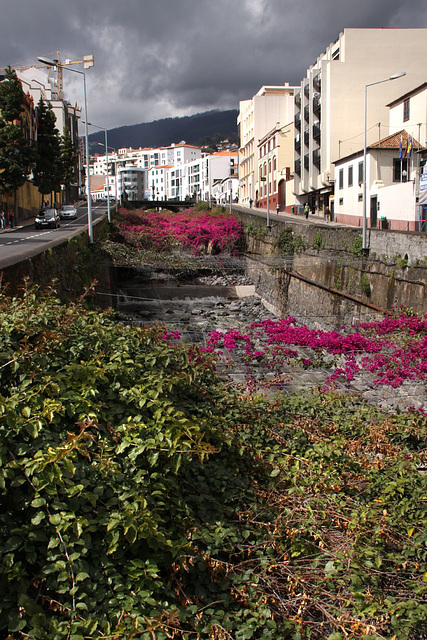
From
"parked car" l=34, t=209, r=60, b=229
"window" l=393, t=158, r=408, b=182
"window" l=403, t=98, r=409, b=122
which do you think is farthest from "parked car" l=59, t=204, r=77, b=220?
"window" l=403, t=98, r=409, b=122

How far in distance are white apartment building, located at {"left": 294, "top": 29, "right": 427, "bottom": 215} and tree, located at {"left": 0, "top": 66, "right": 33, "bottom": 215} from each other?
23441 millimetres

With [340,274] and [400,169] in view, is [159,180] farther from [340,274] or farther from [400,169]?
[340,274]

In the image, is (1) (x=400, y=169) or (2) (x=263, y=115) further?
(2) (x=263, y=115)

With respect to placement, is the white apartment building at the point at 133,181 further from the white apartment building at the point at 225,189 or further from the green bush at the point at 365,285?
the green bush at the point at 365,285

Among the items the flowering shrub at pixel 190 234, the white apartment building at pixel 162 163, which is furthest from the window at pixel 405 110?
the white apartment building at pixel 162 163

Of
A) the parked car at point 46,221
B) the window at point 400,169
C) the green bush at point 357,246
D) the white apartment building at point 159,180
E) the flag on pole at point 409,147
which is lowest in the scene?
the green bush at point 357,246

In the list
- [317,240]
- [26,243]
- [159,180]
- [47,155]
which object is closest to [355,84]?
[317,240]

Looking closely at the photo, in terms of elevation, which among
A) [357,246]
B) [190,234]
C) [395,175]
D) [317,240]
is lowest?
[357,246]

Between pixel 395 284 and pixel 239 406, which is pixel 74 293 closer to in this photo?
pixel 239 406

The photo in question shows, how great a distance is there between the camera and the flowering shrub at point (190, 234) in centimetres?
4525

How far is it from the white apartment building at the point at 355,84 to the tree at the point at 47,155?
23.6m

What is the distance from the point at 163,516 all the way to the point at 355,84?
46675 mm

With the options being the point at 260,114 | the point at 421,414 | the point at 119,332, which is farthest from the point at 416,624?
the point at 260,114

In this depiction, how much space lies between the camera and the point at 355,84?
44812mm
